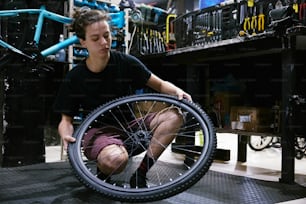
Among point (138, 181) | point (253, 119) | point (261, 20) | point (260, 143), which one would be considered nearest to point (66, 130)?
point (138, 181)

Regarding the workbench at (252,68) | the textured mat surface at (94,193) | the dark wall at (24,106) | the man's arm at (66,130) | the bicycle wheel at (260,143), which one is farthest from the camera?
the bicycle wheel at (260,143)

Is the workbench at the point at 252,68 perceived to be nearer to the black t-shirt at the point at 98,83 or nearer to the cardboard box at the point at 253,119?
the cardboard box at the point at 253,119

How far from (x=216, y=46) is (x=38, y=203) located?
1.76 m

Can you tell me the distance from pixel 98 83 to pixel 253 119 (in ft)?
5.85

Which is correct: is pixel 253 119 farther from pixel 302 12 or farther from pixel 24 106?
pixel 24 106

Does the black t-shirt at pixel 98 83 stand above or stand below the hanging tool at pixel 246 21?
below

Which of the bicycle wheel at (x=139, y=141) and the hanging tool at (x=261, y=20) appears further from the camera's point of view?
the hanging tool at (x=261, y=20)

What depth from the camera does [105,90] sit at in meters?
1.65

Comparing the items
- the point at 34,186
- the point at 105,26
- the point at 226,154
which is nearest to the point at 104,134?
the point at 105,26

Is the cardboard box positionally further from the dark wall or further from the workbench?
the dark wall

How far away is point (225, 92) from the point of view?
3.54 metres

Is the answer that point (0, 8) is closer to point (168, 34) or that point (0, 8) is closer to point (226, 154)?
point (168, 34)

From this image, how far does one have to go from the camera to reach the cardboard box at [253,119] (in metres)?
2.97

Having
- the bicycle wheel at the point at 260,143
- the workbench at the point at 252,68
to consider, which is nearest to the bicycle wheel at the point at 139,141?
the workbench at the point at 252,68
